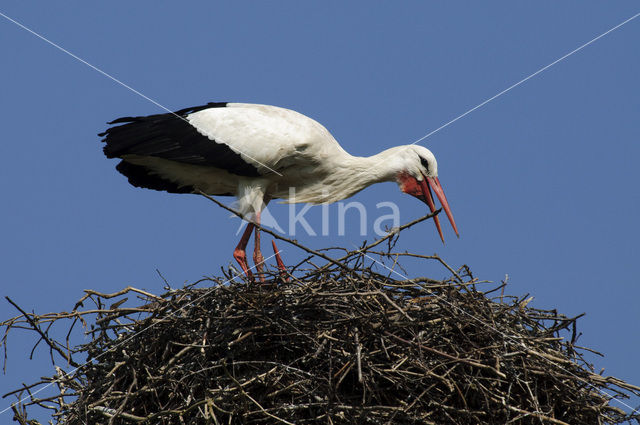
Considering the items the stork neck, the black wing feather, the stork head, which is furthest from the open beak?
the black wing feather

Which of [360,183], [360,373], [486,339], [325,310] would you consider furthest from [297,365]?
[360,183]

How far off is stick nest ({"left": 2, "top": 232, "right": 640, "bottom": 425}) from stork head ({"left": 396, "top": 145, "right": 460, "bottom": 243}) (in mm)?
1607

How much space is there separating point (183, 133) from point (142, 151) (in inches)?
11.6

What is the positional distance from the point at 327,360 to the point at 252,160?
6.80ft

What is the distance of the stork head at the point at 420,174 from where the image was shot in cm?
600

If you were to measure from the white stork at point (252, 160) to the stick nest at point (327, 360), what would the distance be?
1428 mm

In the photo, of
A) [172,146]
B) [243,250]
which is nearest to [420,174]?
[243,250]

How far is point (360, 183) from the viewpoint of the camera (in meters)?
6.07

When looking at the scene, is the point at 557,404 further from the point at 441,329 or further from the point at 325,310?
the point at 325,310

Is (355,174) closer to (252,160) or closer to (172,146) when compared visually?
(252,160)

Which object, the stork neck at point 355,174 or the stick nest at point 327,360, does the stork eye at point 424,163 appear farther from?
the stick nest at point 327,360

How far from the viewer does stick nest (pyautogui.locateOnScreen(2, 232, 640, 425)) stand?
12.7ft

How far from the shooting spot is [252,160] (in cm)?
575

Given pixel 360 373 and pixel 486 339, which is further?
pixel 486 339
